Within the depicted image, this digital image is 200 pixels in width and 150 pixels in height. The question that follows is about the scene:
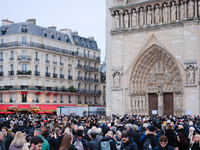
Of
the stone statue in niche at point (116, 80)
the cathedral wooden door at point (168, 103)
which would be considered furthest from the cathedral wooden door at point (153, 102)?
the stone statue in niche at point (116, 80)

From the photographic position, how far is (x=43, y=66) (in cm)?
3678

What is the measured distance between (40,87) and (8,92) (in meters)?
3.40

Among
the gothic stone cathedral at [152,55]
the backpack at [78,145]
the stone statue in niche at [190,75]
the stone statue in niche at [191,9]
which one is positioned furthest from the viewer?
the gothic stone cathedral at [152,55]

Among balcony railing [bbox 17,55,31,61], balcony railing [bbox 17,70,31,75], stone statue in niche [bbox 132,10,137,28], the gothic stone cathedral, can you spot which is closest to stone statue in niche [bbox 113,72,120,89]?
the gothic stone cathedral

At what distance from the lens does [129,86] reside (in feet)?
86.6

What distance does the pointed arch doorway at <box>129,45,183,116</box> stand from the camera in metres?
25.2

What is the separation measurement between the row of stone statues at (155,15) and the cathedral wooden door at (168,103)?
5.62 m

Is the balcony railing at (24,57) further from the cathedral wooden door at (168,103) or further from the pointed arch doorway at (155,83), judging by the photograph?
the cathedral wooden door at (168,103)

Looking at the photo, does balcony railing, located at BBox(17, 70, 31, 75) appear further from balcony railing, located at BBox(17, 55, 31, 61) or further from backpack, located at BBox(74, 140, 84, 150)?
backpack, located at BBox(74, 140, 84, 150)

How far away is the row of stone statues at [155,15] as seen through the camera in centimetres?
2384

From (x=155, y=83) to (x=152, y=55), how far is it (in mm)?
2224

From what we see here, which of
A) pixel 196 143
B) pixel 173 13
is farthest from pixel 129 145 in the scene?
pixel 173 13

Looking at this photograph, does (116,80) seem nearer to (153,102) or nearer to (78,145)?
(153,102)

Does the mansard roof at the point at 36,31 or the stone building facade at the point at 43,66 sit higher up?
the mansard roof at the point at 36,31
